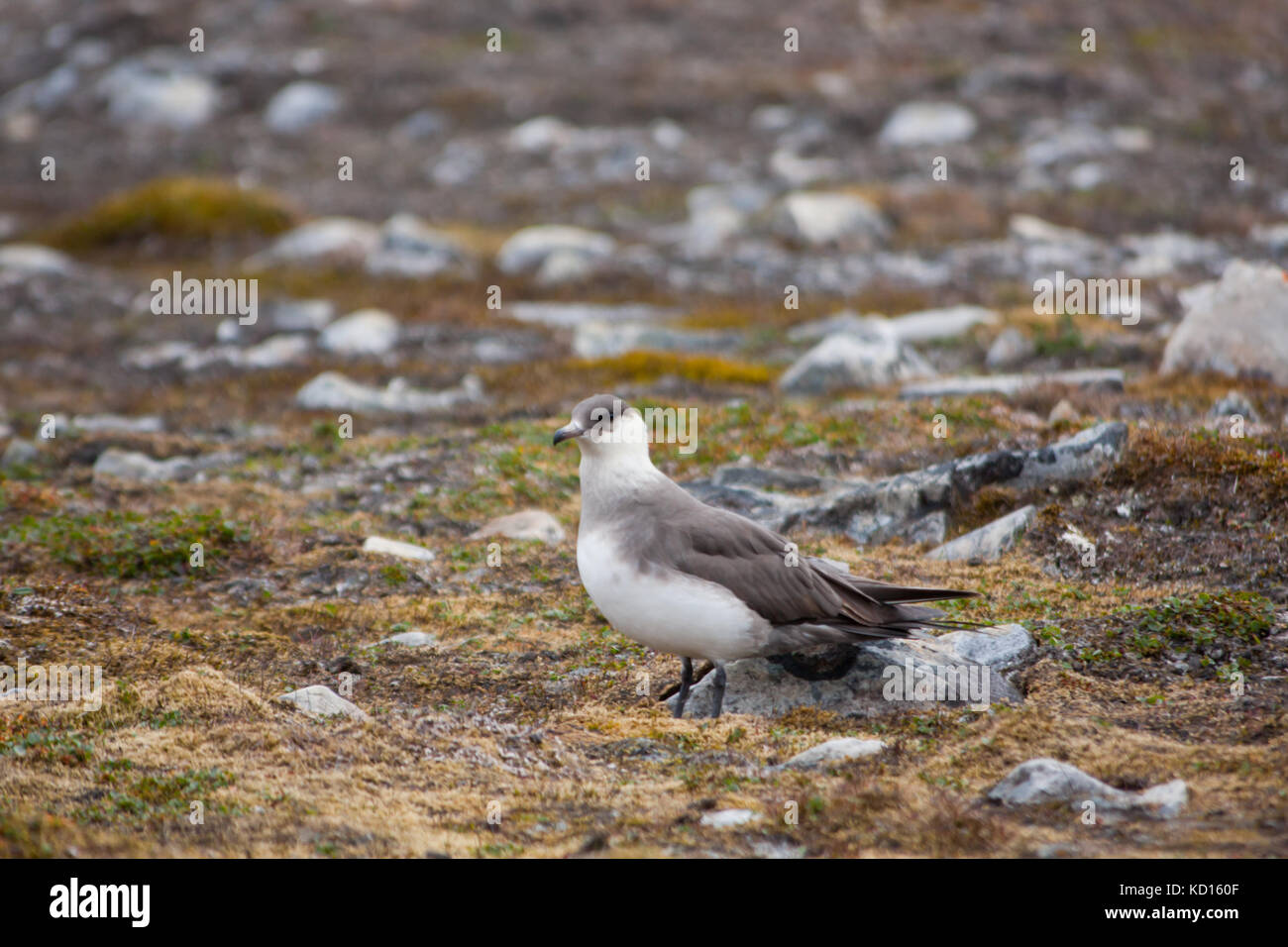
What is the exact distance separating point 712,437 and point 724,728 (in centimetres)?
625

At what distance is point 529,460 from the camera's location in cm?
1234

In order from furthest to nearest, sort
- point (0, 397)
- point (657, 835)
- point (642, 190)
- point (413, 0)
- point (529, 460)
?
point (413, 0) → point (642, 190) → point (0, 397) → point (529, 460) → point (657, 835)

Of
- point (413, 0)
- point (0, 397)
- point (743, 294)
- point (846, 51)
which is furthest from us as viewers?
point (413, 0)

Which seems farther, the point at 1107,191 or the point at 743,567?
the point at 1107,191

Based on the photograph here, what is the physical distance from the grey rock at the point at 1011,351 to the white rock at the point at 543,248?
9555 mm

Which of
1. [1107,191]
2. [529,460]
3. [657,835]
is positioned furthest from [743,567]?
[1107,191]

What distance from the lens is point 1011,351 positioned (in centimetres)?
1633

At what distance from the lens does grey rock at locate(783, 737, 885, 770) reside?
622 cm

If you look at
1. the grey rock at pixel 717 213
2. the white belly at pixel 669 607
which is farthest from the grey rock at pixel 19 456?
the grey rock at pixel 717 213

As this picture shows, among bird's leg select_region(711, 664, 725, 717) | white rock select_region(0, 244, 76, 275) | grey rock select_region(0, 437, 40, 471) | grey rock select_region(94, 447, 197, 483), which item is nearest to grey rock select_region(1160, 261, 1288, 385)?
bird's leg select_region(711, 664, 725, 717)

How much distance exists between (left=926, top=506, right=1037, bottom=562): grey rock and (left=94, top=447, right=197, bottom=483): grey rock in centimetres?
752

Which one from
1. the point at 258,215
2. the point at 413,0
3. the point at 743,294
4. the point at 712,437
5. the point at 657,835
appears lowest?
the point at 657,835

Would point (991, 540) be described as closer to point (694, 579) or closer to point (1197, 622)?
point (1197, 622)
